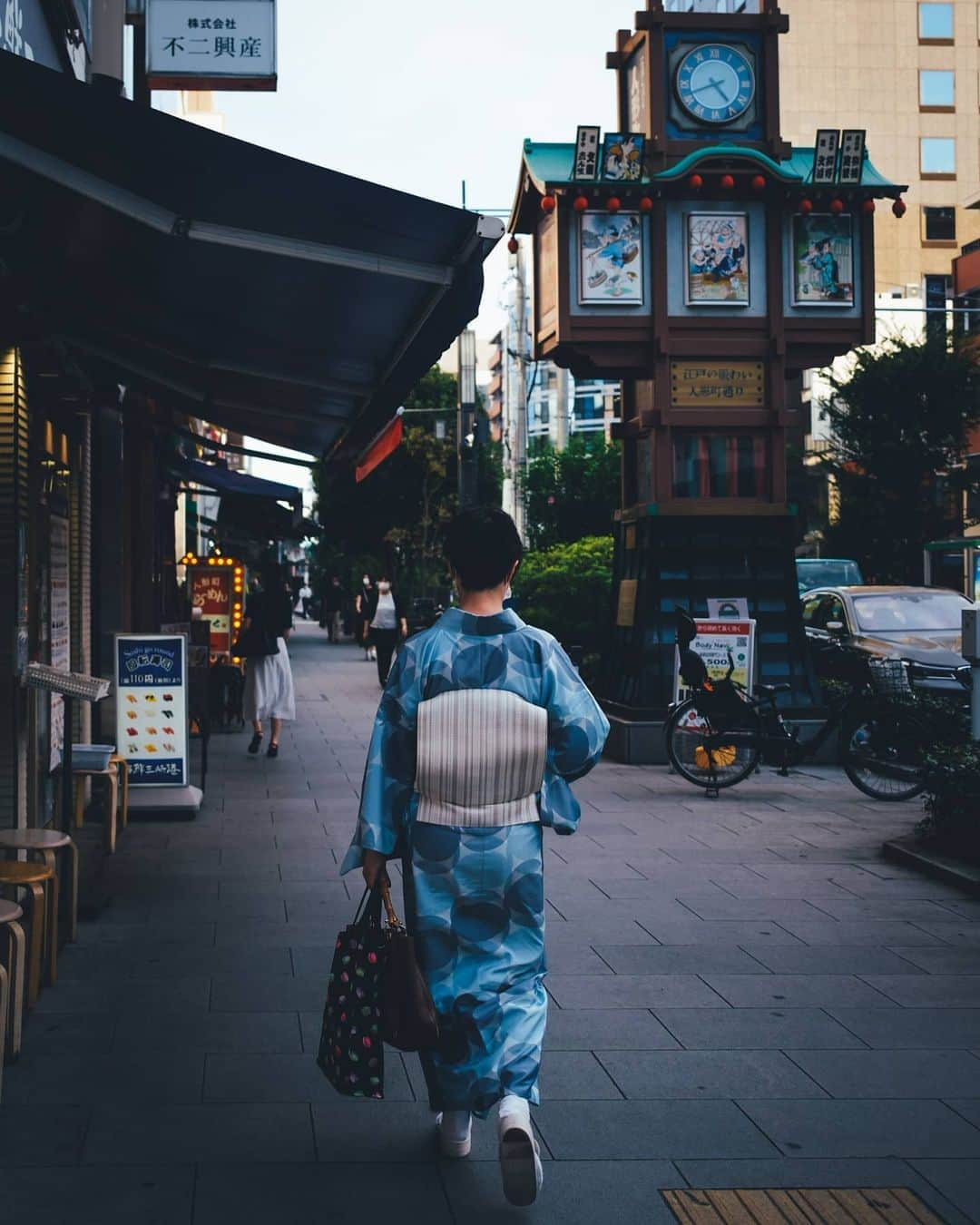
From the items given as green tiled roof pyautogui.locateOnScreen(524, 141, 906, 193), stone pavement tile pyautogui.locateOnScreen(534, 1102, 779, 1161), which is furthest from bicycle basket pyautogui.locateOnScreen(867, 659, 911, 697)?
stone pavement tile pyautogui.locateOnScreen(534, 1102, 779, 1161)

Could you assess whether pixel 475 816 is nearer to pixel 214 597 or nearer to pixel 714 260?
pixel 714 260

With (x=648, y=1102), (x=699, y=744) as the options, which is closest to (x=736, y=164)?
(x=699, y=744)

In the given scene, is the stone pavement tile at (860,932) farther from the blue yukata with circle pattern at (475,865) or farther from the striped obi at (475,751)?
the striped obi at (475,751)

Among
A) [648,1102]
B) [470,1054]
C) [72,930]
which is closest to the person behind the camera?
[470,1054]

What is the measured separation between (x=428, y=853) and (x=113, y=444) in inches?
342

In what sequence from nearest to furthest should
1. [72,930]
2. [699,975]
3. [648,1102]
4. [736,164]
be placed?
1. [648,1102]
2. [699,975]
3. [72,930]
4. [736,164]

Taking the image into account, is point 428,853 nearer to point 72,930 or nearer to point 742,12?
point 72,930

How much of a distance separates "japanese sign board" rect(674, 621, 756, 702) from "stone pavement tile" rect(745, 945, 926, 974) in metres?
7.05

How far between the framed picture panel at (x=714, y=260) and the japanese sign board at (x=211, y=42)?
558 cm

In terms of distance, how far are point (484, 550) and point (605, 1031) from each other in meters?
2.19

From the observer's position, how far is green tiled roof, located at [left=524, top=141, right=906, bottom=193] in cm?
1459

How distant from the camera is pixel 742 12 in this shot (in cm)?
1514

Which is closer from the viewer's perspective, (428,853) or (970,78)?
(428,853)

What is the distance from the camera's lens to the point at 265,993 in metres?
6.25
